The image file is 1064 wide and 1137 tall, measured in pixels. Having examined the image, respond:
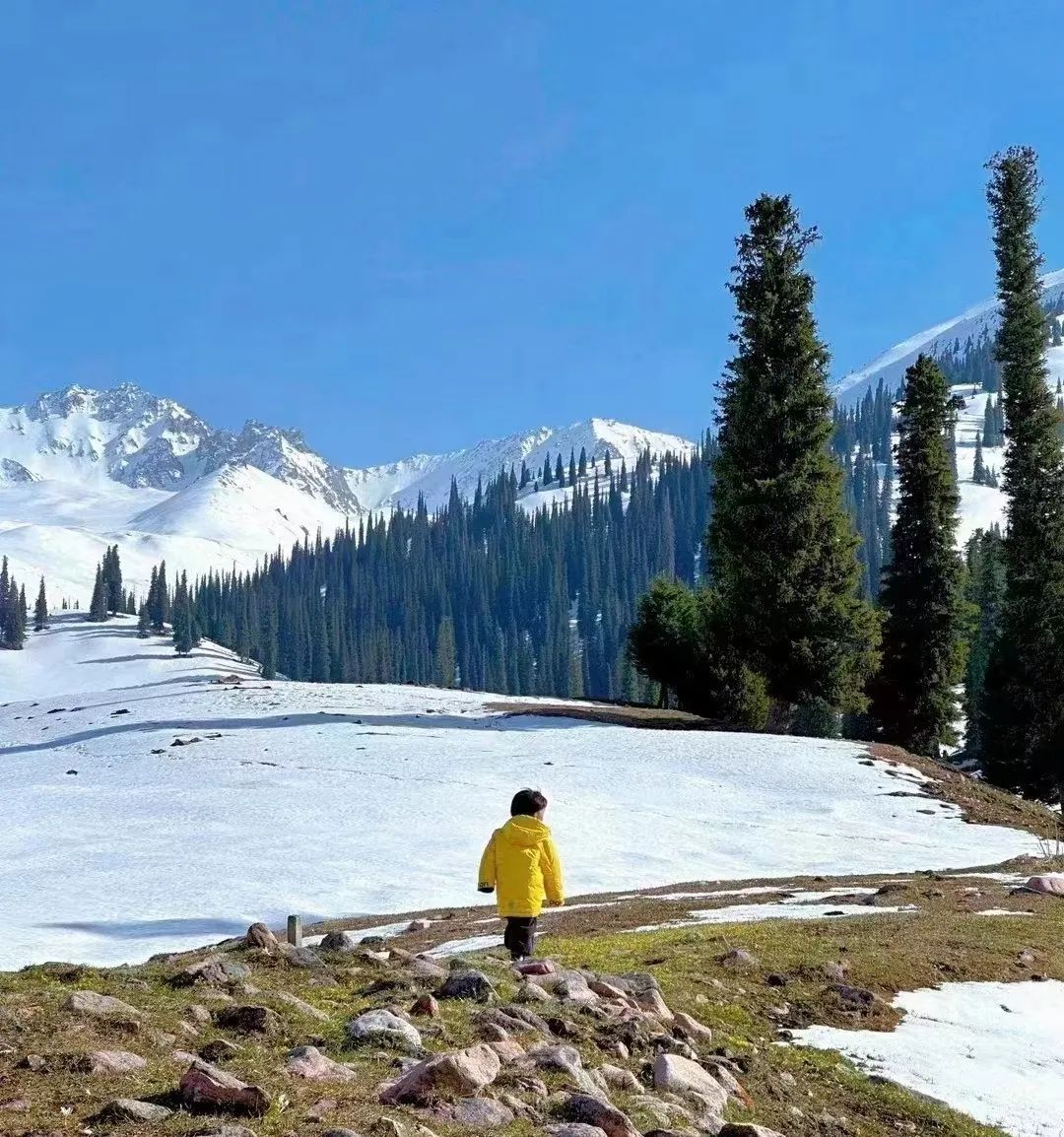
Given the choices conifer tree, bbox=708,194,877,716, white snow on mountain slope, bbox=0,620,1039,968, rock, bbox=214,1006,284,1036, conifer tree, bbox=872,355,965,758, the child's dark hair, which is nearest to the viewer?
rock, bbox=214,1006,284,1036

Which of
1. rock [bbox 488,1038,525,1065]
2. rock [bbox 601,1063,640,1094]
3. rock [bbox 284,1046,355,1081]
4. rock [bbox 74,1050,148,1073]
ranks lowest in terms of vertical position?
rock [bbox 601,1063,640,1094]

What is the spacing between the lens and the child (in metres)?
11.2

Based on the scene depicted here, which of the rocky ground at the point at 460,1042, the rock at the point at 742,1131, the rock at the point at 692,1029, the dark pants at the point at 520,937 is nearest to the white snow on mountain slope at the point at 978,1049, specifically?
the rocky ground at the point at 460,1042

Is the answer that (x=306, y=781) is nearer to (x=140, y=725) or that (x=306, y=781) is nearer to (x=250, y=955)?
(x=140, y=725)

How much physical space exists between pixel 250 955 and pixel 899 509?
154 ft

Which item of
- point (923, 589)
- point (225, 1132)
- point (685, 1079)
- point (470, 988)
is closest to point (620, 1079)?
point (685, 1079)

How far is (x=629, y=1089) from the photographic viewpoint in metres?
6.96

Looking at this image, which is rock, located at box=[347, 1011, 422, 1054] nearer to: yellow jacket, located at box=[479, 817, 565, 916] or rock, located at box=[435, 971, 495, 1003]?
rock, located at box=[435, 971, 495, 1003]

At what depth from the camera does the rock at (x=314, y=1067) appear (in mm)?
6289

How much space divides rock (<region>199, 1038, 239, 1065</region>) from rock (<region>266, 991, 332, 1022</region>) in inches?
39.4

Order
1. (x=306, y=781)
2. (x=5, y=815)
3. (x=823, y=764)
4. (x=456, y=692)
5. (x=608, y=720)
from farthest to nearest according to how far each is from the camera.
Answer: (x=456, y=692)
(x=608, y=720)
(x=823, y=764)
(x=306, y=781)
(x=5, y=815)

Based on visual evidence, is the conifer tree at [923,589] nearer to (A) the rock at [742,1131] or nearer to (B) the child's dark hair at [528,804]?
(B) the child's dark hair at [528,804]

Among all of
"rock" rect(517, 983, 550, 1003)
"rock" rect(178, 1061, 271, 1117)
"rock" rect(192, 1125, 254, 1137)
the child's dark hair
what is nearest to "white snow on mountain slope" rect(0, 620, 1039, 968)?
the child's dark hair

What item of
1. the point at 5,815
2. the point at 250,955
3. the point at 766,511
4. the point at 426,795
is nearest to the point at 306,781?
the point at 426,795
